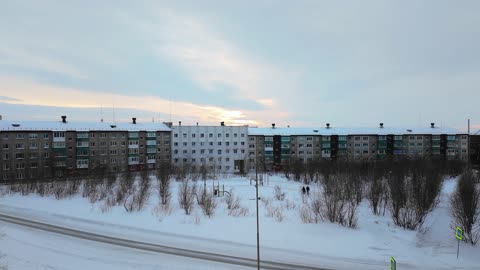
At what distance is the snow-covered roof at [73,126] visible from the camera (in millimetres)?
65375

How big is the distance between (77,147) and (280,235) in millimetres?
62077

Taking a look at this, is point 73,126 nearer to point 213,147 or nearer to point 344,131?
point 213,147

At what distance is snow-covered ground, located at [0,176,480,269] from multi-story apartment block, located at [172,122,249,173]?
4961 cm

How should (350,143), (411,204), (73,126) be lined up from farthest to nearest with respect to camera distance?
(350,143) → (73,126) → (411,204)

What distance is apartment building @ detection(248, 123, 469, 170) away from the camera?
302ft

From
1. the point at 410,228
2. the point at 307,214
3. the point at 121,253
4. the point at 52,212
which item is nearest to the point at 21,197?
the point at 52,212

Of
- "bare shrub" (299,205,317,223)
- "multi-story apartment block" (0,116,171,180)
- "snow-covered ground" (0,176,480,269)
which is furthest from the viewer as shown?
"multi-story apartment block" (0,116,171,180)

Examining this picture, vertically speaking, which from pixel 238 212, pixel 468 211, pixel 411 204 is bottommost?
pixel 238 212

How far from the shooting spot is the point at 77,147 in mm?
71312

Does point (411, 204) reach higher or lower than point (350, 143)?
lower

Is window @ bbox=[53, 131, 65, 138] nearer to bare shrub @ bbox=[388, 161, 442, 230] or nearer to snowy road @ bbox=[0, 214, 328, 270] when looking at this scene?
snowy road @ bbox=[0, 214, 328, 270]

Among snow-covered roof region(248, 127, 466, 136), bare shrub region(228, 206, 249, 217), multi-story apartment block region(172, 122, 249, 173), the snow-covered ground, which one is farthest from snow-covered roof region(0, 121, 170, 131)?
bare shrub region(228, 206, 249, 217)

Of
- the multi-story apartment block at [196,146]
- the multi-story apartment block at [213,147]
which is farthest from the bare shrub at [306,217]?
the multi-story apartment block at [213,147]

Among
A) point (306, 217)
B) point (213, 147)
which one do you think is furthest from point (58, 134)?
point (306, 217)
